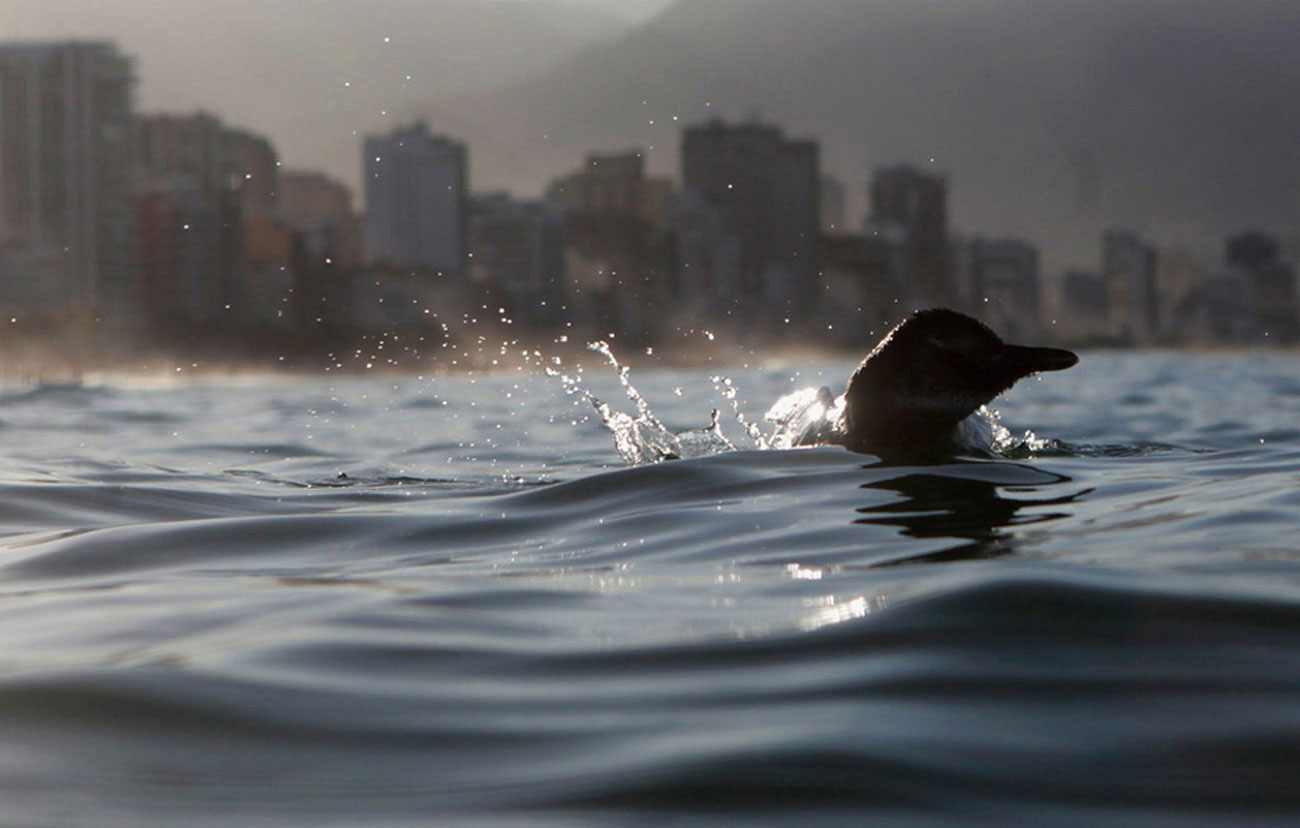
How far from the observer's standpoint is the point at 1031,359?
623 cm

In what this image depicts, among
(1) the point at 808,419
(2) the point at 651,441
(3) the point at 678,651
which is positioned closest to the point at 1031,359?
(1) the point at 808,419

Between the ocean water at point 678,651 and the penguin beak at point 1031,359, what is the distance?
1.41ft

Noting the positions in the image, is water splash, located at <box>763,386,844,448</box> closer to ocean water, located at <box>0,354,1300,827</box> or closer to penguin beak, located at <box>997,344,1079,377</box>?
ocean water, located at <box>0,354,1300,827</box>

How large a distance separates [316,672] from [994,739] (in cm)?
129

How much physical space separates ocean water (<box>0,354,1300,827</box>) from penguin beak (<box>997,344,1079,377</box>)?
43 centimetres

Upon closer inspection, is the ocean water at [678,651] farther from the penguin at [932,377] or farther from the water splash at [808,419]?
the water splash at [808,419]

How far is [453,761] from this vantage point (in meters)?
2.29

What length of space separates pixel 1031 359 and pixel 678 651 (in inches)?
144

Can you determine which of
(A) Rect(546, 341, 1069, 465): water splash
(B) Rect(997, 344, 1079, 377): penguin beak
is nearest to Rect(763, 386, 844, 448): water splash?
(A) Rect(546, 341, 1069, 465): water splash

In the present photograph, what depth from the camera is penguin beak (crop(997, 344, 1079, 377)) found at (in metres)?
6.23

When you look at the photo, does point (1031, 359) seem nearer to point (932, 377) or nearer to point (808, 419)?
point (932, 377)

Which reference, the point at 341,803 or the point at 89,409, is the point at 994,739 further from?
the point at 89,409

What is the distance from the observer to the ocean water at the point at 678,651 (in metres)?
2.14

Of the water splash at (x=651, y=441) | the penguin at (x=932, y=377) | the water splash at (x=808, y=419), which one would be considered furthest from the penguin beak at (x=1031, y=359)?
the water splash at (x=651, y=441)
